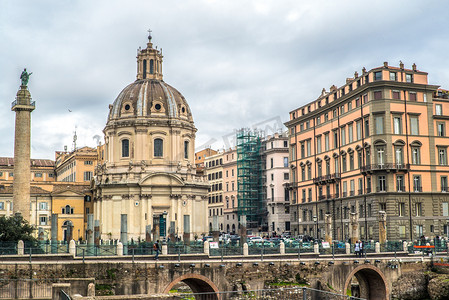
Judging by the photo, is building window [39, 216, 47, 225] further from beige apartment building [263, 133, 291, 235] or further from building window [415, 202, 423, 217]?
building window [415, 202, 423, 217]

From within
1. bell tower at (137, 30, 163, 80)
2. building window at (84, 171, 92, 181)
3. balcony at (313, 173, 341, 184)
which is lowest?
balcony at (313, 173, 341, 184)

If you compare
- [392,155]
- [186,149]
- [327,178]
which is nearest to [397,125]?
[392,155]

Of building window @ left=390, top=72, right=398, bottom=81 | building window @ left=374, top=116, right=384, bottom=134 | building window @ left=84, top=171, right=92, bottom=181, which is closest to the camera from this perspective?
building window @ left=374, top=116, right=384, bottom=134

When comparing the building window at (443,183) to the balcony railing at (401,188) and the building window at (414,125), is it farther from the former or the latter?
the building window at (414,125)

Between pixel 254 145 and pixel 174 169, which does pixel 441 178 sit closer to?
pixel 174 169

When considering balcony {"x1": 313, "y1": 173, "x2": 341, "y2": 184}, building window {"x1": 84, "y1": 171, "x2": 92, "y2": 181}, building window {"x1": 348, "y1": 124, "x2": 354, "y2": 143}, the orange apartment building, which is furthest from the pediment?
building window {"x1": 84, "y1": 171, "x2": 92, "y2": 181}

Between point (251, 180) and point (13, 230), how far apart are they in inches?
2620

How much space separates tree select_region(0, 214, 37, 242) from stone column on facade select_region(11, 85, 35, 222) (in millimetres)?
8760

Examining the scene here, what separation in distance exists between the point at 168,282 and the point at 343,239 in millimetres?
38939

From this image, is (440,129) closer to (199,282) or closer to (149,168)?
(149,168)

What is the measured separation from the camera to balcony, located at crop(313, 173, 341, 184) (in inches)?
3017

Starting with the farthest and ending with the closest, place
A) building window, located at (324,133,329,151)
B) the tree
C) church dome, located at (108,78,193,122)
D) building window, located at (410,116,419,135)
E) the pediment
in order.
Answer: church dome, located at (108,78,193,122)
the pediment
building window, located at (324,133,329,151)
building window, located at (410,116,419,135)
the tree

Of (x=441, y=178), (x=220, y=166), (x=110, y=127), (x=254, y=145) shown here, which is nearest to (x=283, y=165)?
(x=254, y=145)

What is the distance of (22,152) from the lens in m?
62.4
